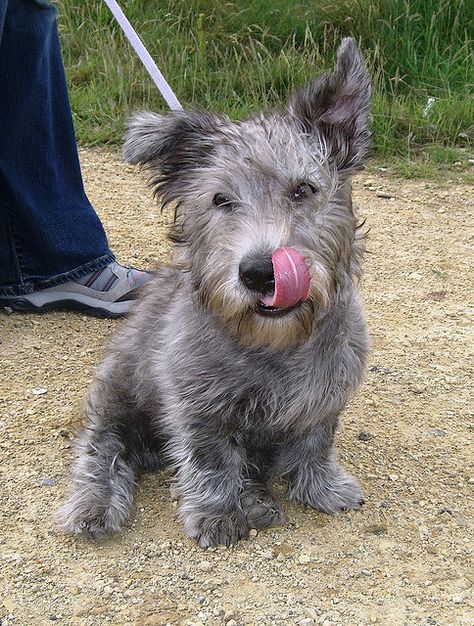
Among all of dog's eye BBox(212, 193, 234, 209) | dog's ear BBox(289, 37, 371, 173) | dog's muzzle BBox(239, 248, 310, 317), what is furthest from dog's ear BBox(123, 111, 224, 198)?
dog's muzzle BBox(239, 248, 310, 317)

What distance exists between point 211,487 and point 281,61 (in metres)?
5.57

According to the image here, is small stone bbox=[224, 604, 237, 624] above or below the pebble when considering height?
above

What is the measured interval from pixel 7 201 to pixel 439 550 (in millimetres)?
3102

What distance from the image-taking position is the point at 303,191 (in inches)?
137

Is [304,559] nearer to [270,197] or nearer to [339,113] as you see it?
[270,197]

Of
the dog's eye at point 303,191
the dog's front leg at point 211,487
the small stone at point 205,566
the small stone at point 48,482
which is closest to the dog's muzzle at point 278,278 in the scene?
the dog's eye at point 303,191

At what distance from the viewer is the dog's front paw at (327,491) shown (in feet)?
13.0

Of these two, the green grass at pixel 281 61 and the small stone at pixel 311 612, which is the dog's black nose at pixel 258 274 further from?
the green grass at pixel 281 61

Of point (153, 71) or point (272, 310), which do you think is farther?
point (153, 71)

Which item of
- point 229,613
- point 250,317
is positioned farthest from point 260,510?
point 250,317

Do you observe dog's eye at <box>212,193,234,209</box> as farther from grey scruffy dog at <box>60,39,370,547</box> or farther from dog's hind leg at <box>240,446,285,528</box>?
dog's hind leg at <box>240,446,285,528</box>

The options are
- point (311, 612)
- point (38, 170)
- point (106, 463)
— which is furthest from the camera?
point (38, 170)

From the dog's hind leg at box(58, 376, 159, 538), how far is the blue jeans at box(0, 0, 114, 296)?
58.1 inches

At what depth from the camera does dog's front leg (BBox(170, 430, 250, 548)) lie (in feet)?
12.2
